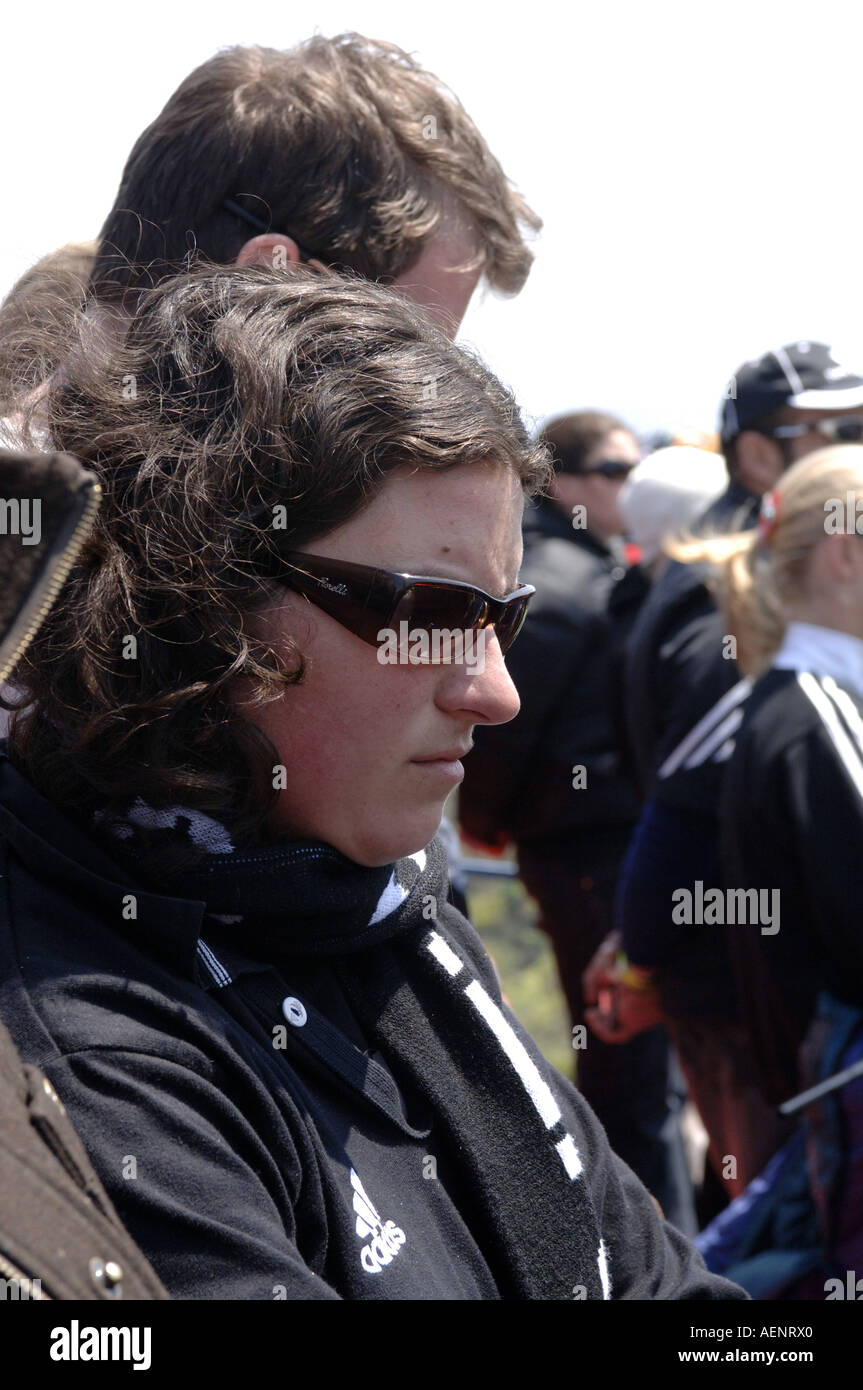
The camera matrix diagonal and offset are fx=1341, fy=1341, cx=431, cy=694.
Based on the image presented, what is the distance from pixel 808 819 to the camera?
2.68m

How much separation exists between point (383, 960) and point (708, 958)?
2100 millimetres

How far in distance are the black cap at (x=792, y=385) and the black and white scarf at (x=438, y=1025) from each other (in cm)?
265

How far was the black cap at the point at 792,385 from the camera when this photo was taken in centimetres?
371

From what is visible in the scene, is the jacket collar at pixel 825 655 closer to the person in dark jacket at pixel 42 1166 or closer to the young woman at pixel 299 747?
the young woman at pixel 299 747

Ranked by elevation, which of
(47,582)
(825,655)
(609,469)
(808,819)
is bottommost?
(808,819)

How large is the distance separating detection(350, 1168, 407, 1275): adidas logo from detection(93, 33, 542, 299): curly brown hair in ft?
4.45

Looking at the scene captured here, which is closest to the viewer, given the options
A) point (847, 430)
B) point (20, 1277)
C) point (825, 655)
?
point (20, 1277)

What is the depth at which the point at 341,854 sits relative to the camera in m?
1.33

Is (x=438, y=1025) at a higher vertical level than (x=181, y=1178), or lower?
lower

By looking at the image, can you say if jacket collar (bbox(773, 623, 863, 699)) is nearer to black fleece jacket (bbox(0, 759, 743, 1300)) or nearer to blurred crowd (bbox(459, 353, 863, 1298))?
blurred crowd (bbox(459, 353, 863, 1298))

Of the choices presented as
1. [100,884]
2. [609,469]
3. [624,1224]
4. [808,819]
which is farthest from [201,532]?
[609,469]

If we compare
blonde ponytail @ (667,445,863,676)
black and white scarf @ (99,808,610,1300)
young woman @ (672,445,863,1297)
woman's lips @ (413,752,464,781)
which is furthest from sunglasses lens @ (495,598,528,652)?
blonde ponytail @ (667,445,863,676)

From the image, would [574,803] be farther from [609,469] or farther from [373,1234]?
[373,1234]

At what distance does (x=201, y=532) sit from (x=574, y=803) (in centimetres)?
321
